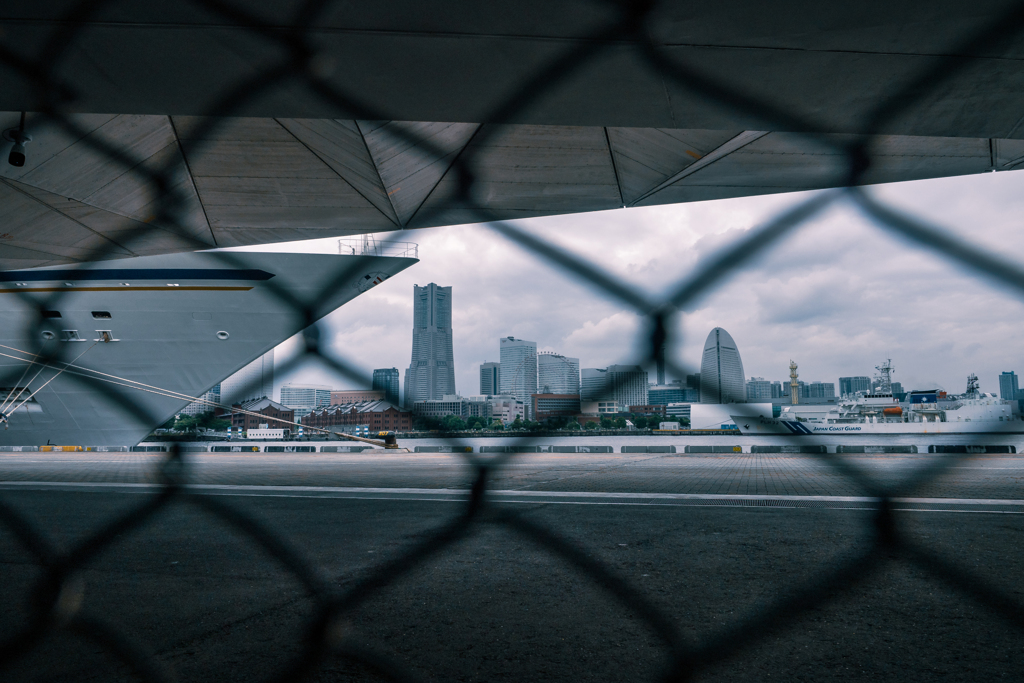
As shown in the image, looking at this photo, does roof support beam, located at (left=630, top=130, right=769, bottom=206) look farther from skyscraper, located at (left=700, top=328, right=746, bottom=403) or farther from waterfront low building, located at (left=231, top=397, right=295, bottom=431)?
waterfront low building, located at (left=231, top=397, right=295, bottom=431)

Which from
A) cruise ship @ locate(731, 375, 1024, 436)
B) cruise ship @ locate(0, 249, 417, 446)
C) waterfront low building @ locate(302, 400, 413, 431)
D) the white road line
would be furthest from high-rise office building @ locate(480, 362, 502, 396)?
cruise ship @ locate(0, 249, 417, 446)

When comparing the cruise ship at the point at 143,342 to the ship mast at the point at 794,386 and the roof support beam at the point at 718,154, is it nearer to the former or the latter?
the roof support beam at the point at 718,154

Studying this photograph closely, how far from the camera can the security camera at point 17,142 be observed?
36.8 inches

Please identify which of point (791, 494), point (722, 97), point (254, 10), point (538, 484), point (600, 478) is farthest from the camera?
point (600, 478)

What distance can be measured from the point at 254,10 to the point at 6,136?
0.79m

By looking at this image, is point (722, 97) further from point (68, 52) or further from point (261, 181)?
point (261, 181)

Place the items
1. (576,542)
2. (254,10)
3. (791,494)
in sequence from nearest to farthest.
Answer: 1. (254,10)
2. (576,542)
3. (791,494)

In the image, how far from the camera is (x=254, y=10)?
0.48 metres

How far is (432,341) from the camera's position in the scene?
0.79 m

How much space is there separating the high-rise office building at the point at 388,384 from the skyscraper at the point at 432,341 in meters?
0.03

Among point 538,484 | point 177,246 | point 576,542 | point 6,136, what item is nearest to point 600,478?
point 538,484

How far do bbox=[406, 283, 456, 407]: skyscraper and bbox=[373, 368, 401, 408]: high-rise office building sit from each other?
3cm

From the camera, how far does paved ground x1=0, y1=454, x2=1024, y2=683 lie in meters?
1.19

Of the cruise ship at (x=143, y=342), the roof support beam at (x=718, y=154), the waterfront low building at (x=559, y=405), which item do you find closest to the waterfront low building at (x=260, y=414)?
the waterfront low building at (x=559, y=405)
